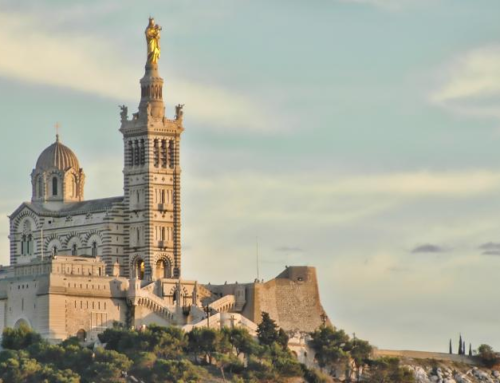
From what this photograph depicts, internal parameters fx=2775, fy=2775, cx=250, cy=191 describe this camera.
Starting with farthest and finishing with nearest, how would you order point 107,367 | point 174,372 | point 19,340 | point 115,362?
point 19,340
point 174,372
point 115,362
point 107,367

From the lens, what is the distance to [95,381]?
194875 mm

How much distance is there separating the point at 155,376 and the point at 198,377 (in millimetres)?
3115

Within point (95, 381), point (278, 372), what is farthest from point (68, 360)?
point (278, 372)

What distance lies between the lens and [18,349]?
19875 cm

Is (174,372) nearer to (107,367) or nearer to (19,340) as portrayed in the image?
(107,367)

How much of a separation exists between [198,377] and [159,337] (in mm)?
4526

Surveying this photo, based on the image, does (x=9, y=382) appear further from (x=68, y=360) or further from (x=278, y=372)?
(x=278, y=372)

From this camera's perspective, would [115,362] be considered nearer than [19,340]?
Yes

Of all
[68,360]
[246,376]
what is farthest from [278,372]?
[68,360]

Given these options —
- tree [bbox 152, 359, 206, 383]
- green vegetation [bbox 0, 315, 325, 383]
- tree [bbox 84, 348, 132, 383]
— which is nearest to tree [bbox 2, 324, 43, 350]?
green vegetation [bbox 0, 315, 325, 383]

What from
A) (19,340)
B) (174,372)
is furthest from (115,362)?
(19,340)

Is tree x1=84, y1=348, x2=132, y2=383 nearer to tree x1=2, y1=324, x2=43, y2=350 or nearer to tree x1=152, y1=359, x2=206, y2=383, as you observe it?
tree x1=152, y1=359, x2=206, y2=383

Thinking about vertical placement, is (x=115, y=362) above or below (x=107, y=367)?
above

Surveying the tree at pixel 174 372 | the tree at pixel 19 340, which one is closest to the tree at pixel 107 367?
the tree at pixel 174 372
